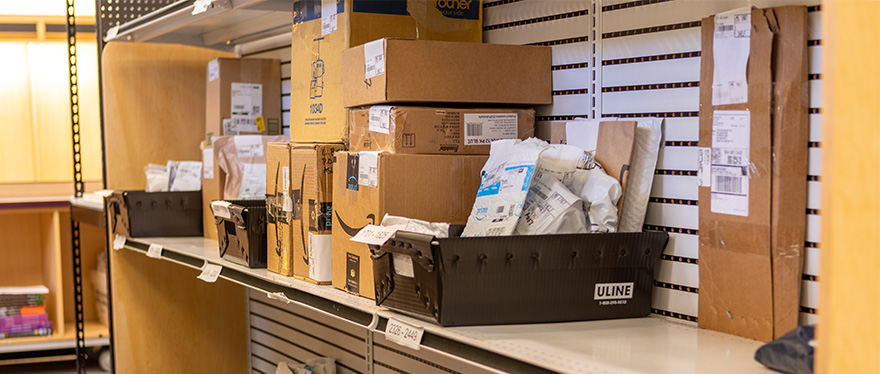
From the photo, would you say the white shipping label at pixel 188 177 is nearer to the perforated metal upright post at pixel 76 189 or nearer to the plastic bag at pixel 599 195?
the perforated metal upright post at pixel 76 189

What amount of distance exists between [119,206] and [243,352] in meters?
1.01

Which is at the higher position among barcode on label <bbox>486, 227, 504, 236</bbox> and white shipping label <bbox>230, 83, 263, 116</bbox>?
white shipping label <bbox>230, 83, 263, 116</bbox>

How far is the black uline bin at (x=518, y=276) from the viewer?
155cm

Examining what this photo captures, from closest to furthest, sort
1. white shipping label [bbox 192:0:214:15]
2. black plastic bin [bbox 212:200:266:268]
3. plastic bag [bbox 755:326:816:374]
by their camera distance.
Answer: plastic bag [bbox 755:326:816:374]
black plastic bin [bbox 212:200:266:268]
white shipping label [bbox 192:0:214:15]

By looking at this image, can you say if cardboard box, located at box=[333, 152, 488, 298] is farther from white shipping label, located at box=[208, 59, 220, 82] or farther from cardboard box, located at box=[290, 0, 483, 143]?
white shipping label, located at box=[208, 59, 220, 82]

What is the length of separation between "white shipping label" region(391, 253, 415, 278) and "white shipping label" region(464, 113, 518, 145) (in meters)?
0.43

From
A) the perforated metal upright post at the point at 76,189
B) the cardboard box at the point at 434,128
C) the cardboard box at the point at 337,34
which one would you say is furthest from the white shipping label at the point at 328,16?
the perforated metal upright post at the point at 76,189

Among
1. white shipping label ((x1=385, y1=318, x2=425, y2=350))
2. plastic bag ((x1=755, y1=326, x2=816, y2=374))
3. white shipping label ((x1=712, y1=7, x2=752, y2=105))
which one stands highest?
white shipping label ((x1=712, y1=7, x2=752, y2=105))

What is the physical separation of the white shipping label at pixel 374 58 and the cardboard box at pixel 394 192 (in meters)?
0.20

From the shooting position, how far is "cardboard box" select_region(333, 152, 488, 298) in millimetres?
1863

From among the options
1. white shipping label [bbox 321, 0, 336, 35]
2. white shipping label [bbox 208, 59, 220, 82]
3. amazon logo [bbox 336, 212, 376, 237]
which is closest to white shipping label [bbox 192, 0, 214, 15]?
white shipping label [bbox 321, 0, 336, 35]

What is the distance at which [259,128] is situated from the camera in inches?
134

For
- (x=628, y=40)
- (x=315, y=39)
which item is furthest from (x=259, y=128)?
(x=628, y=40)

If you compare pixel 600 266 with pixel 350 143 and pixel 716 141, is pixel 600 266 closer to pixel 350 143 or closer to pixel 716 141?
pixel 716 141
